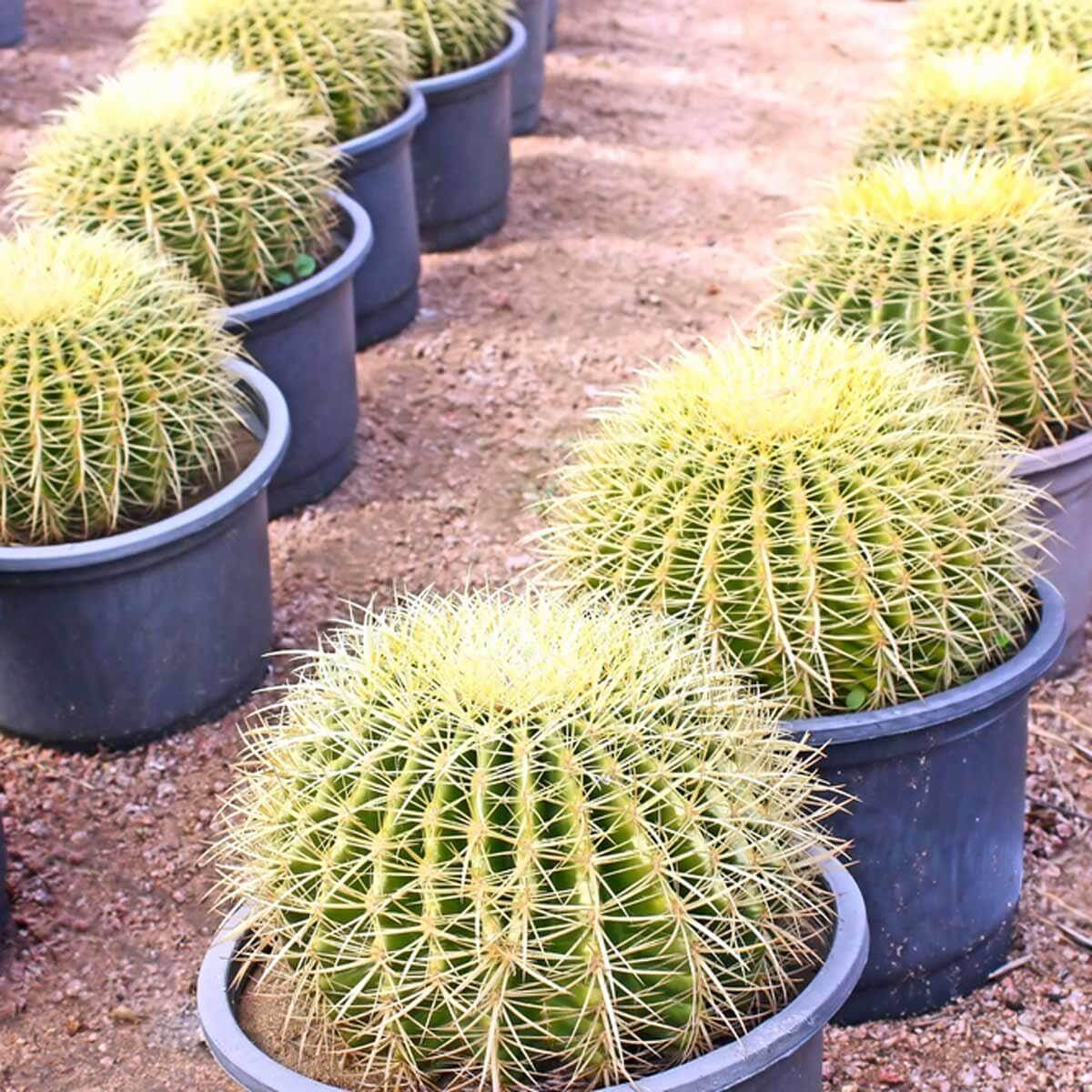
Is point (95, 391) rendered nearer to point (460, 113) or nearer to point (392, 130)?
point (392, 130)

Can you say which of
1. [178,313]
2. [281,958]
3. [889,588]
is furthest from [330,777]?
A: [178,313]

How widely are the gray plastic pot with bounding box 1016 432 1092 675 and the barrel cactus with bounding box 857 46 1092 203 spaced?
75 cm

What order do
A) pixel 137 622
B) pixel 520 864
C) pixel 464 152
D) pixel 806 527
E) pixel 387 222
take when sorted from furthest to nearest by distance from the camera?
pixel 464 152 < pixel 387 222 < pixel 137 622 < pixel 806 527 < pixel 520 864

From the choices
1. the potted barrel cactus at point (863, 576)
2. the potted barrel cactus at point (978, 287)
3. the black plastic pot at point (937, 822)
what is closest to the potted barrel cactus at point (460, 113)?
the potted barrel cactus at point (978, 287)

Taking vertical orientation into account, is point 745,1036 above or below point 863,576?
below

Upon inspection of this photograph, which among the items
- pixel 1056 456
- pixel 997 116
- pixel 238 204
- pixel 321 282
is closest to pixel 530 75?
pixel 321 282

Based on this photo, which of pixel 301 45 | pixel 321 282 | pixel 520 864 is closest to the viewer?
pixel 520 864

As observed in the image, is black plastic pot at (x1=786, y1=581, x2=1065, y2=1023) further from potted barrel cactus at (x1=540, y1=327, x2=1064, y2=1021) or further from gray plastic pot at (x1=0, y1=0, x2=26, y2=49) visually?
gray plastic pot at (x1=0, y1=0, x2=26, y2=49)

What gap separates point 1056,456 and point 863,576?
1020 millimetres

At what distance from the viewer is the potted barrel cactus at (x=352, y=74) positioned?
4.77 m

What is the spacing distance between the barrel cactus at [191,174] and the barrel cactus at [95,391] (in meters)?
0.42

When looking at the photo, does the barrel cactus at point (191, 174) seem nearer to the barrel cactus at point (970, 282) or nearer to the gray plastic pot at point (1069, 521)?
the barrel cactus at point (970, 282)

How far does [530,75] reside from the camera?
6.86 metres

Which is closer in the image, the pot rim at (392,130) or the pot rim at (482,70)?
the pot rim at (392,130)
